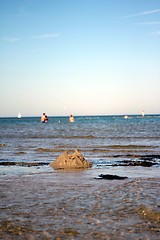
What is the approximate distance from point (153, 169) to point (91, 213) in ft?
26.5

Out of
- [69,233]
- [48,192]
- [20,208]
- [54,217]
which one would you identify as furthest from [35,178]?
[69,233]

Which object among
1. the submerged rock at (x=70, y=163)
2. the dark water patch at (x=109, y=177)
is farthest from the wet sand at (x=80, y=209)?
the submerged rock at (x=70, y=163)

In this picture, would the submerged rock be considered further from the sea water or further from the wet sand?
the wet sand

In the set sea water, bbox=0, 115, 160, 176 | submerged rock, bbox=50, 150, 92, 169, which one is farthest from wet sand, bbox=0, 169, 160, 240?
submerged rock, bbox=50, 150, 92, 169

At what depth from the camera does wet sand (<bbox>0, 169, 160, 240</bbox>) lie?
19.9ft

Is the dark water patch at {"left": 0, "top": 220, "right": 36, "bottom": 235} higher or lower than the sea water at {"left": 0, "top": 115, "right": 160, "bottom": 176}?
higher

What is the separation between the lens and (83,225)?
6.44m

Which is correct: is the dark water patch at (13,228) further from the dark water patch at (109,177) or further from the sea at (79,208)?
the dark water patch at (109,177)

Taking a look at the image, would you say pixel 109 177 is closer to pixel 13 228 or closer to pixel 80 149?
pixel 13 228

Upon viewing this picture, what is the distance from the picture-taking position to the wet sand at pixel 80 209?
19.9 feet

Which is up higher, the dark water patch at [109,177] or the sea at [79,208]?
the sea at [79,208]

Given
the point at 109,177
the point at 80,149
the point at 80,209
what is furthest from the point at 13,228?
the point at 80,149

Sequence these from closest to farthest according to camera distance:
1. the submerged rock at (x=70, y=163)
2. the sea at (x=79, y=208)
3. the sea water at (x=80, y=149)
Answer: the sea at (x=79, y=208) < the submerged rock at (x=70, y=163) < the sea water at (x=80, y=149)

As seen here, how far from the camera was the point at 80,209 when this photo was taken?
297 inches
